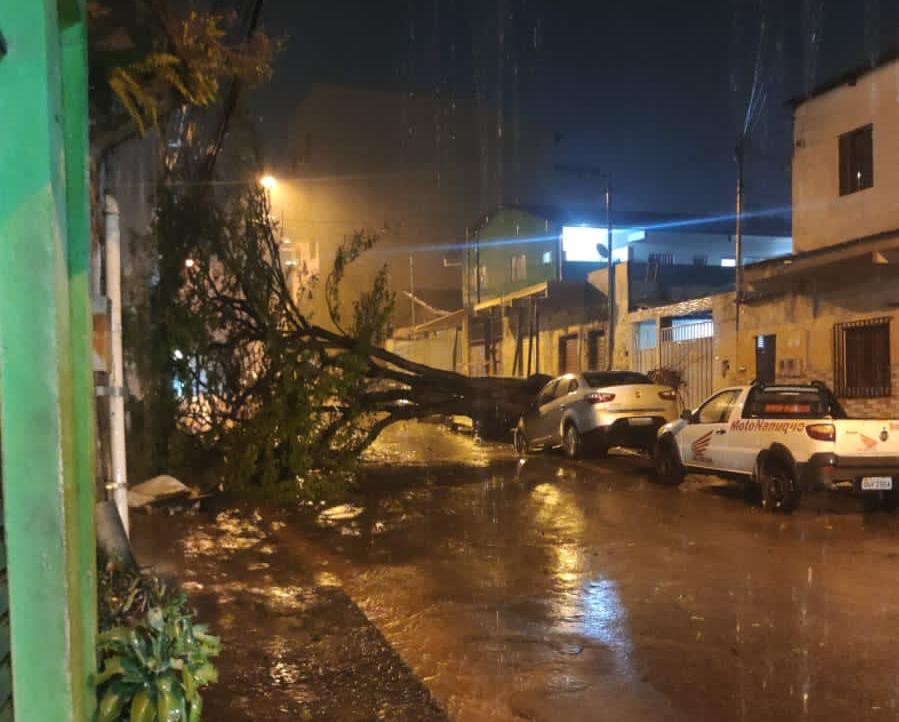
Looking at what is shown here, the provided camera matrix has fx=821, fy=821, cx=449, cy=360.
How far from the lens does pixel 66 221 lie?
2.95 m

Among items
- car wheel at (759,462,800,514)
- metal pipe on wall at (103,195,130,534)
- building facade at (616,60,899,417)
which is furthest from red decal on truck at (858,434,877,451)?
metal pipe on wall at (103,195,130,534)

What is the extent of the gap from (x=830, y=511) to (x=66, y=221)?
9.27 m

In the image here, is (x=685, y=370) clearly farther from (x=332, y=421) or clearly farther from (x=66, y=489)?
(x=66, y=489)

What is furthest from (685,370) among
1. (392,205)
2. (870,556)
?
(392,205)

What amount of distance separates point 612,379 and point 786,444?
564 centimetres

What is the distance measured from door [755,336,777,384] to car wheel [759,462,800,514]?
23.8ft

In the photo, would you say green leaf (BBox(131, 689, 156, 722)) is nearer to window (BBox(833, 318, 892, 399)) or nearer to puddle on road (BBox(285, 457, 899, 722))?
puddle on road (BBox(285, 457, 899, 722))

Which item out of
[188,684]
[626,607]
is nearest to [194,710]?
[188,684]

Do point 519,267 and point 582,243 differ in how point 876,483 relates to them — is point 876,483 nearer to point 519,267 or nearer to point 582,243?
point 582,243

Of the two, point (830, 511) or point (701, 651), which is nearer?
point (701, 651)

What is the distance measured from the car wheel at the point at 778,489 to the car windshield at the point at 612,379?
482 cm

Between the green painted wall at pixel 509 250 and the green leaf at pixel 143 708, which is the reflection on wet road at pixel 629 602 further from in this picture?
the green painted wall at pixel 509 250

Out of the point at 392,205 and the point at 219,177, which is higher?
the point at 392,205

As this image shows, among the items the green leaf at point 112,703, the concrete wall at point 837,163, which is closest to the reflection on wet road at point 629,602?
the green leaf at point 112,703
